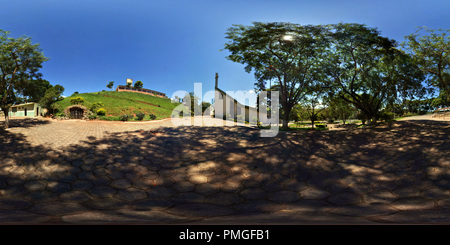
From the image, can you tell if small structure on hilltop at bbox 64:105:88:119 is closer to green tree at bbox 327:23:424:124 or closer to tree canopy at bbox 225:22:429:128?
tree canopy at bbox 225:22:429:128

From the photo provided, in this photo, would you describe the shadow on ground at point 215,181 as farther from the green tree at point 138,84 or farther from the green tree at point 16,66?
the green tree at point 138,84

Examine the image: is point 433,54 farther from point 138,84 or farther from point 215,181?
point 138,84

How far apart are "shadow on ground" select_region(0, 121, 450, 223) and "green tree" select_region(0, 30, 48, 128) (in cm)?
690

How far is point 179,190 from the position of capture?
3191mm

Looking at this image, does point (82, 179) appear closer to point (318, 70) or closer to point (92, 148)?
point (92, 148)

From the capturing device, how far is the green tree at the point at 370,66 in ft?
38.0

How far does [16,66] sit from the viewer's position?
10.2 meters

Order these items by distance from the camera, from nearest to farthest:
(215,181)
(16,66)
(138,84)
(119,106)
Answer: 1. (215,181)
2. (16,66)
3. (119,106)
4. (138,84)

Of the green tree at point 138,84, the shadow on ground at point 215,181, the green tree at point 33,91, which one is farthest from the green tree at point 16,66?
the green tree at point 138,84

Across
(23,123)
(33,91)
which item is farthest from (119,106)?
(33,91)

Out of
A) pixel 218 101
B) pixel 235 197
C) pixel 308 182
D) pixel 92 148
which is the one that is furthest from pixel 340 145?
pixel 218 101

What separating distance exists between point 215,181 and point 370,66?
47.2 ft

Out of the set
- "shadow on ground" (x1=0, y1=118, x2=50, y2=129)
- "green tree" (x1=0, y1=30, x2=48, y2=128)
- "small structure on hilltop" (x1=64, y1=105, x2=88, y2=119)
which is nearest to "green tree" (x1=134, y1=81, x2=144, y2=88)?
"small structure on hilltop" (x1=64, y1=105, x2=88, y2=119)

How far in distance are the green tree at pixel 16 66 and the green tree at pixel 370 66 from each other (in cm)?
1715
